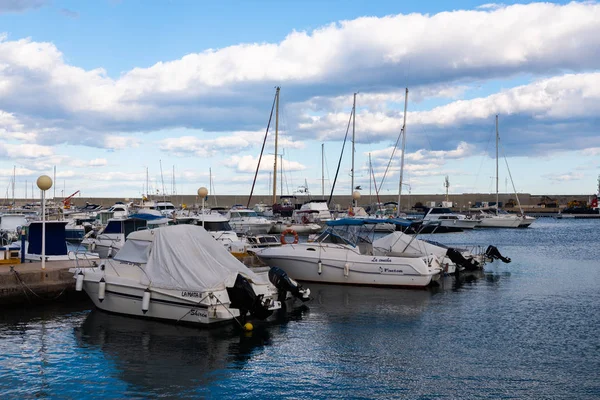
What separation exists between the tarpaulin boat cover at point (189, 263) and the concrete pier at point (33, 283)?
4.99 metres

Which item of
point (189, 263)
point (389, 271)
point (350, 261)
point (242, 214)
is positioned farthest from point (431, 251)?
point (242, 214)

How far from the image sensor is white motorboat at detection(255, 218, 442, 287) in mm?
26703

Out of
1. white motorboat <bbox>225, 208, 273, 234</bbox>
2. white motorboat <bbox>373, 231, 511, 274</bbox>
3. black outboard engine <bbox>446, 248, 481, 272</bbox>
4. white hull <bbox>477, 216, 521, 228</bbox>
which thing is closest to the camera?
white motorboat <bbox>373, 231, 511, 274</bbox>

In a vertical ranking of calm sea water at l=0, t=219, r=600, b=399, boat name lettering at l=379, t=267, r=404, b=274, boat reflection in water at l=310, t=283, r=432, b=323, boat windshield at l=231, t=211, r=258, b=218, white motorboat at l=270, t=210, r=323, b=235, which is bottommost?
calm sea water at l=0, t=219, r=600, b=399

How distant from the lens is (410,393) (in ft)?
42.0

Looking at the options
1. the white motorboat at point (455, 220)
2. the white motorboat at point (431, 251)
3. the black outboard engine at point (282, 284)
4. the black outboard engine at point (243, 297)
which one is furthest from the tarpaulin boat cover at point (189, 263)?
the white motorboat at point (455, 220)

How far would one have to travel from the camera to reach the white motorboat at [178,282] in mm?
18000

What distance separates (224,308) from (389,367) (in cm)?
557

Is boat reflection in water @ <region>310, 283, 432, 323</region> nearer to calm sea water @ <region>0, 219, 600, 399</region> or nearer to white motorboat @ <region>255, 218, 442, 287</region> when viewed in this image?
calm sea water @ <region>0, 219, 600, 399</region>

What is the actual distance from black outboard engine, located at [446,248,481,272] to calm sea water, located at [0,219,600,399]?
847 centimetres

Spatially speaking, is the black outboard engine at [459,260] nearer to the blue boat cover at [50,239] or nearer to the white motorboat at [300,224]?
the blue boat cover at [50,239]

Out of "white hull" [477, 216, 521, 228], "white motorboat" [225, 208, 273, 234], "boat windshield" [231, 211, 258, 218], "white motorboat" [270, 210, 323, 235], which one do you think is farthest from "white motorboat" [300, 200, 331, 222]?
"white hull" [477, 216, 521, 228]

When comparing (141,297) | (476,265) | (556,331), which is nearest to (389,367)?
(556,331)

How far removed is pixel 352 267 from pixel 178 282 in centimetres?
1056
